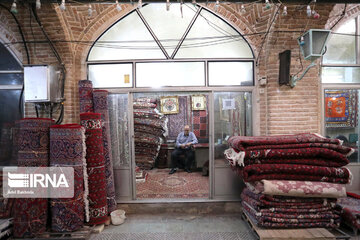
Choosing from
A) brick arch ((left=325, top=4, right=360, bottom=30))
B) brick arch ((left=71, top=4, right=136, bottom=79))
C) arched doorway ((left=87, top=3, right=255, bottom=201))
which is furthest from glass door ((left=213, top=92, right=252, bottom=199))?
brick arch ((left=71, top=4, right=136, bottom=79))

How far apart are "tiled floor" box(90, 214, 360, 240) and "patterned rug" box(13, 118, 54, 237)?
741mm

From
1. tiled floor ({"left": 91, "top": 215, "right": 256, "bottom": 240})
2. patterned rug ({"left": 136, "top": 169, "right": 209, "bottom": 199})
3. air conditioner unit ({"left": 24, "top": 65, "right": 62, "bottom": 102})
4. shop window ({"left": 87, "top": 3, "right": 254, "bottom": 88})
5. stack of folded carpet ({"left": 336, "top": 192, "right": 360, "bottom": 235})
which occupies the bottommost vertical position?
tiled floor ({"left": 91, "top": 215, "right": 256, "bottom": 240})

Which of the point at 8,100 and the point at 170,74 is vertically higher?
the point at 170,74

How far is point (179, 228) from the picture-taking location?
296 centimetres

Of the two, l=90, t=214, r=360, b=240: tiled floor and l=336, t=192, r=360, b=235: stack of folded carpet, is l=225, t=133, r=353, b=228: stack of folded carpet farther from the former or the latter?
l=90, t=214, r=360, b=240: tiled floor

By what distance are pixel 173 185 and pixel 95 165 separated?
217 centimetres

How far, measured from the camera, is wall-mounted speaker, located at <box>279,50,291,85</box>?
3.14 m

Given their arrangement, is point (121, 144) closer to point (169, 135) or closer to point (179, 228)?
point (179, 228)

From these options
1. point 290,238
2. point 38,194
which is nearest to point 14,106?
point 38,194

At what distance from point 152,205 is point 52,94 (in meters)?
2.44

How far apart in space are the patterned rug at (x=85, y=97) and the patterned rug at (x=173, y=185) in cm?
187

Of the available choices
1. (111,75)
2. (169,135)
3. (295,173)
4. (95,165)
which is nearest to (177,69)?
(111,75)

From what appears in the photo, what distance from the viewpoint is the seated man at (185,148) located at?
568 cm

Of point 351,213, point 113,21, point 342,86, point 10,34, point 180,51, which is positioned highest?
point 113,21
